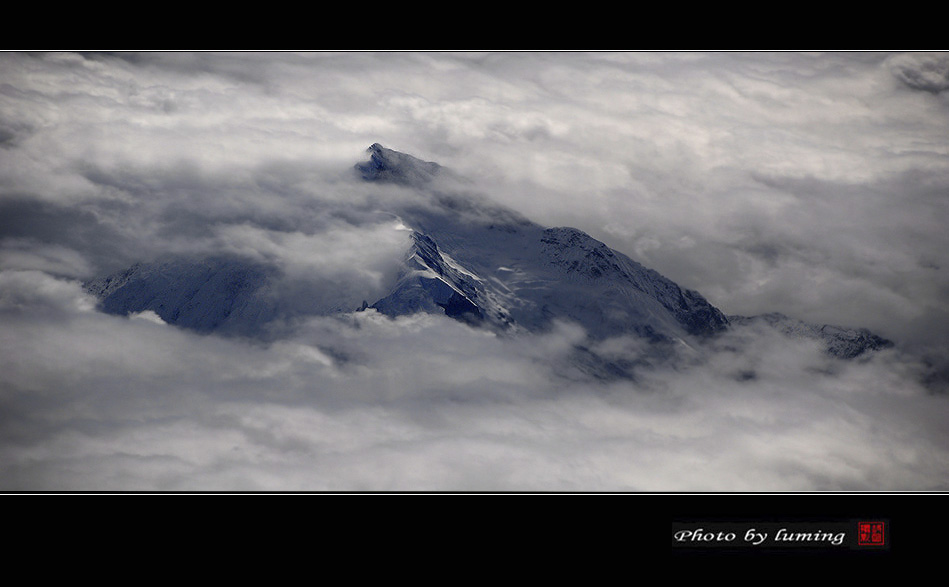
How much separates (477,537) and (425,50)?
8376mm

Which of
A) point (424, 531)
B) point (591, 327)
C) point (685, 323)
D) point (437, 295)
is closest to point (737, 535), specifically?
point (424, 531)

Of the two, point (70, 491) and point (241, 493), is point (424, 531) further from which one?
point (70, 491)

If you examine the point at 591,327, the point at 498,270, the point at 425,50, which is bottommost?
the point at 591,327

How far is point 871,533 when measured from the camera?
13.2m

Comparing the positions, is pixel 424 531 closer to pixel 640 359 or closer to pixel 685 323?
pixel 685 323

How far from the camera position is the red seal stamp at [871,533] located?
43.1 feet

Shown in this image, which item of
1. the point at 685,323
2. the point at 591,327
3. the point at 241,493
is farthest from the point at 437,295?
the point at 241,493

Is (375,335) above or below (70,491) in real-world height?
below

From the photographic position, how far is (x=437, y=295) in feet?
270

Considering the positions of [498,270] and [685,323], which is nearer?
[685,323]

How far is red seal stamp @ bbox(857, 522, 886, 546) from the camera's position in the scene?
43.1 ft

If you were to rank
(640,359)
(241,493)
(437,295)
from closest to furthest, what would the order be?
(241,493), (640,359), (437,295)

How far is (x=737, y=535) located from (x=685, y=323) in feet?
108

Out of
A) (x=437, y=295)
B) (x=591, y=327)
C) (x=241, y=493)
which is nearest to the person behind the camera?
(x=241, y=493)
